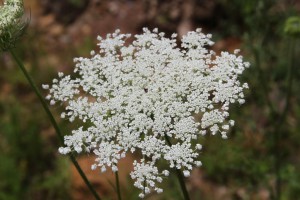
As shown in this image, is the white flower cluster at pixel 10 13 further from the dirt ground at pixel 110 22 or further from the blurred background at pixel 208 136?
the dirt ground at pixel 110 22

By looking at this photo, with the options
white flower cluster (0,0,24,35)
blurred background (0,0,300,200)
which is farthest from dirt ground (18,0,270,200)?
white flower cluster (0,0,24,35)

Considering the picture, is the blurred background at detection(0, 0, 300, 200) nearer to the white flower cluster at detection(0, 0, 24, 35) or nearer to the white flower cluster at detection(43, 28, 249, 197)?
the white flower cluster at detection(43, 28, 249, 197)

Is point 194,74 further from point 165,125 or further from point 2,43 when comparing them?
point 2,43

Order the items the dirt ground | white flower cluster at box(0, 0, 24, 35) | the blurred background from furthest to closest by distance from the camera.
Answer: the dirt ground → the blurred background → white flower cluster at box(0, 0, 24, 35)

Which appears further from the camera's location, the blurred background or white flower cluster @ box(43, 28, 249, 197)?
the blurred background

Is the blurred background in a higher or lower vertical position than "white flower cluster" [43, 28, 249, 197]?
higher

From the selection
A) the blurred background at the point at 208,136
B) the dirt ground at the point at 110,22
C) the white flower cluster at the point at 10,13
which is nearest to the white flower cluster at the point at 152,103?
the white flower cluster at the point at 10,13

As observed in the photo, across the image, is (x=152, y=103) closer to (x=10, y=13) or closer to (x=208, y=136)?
(x=10, y=13)
